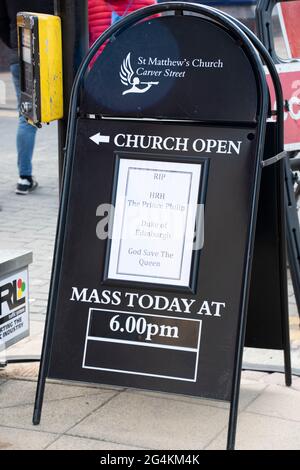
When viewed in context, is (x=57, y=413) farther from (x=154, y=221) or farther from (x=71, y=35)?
(x=71, y=35)

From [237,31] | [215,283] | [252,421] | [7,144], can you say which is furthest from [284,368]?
[7,144]

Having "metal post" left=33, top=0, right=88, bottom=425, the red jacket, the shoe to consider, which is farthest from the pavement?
the shoe

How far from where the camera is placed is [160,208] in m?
3.88

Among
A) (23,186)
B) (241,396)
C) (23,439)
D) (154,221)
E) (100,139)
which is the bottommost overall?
(23,439)

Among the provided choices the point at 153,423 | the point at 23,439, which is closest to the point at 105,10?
the point at 153,423

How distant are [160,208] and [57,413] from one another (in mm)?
978

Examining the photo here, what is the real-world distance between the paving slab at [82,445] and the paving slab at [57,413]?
0.35 feet

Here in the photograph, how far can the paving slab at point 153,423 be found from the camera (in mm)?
3752

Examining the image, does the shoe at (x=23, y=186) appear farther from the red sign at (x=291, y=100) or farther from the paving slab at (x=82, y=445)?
the paving slab at (x=82, y=445)

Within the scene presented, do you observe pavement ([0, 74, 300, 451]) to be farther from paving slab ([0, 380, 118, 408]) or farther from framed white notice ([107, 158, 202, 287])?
framed white notice ([107, 158, 202, 287])

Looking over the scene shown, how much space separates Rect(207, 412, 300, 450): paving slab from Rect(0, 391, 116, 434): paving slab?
1.99 feet

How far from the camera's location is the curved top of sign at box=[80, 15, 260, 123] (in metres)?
3.79

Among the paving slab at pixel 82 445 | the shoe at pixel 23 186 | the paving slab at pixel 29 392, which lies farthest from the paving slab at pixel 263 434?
the shoe at pixel 23 186

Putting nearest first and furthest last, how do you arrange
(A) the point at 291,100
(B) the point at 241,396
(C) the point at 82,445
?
1. (C) the point at 82,445
2. (B) the point at 241,396
3. (A) the point at 291,100
